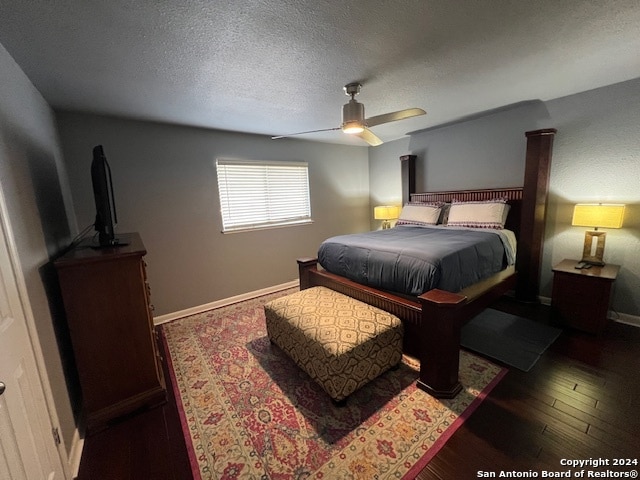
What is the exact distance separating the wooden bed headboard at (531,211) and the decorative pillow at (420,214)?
2.58ft

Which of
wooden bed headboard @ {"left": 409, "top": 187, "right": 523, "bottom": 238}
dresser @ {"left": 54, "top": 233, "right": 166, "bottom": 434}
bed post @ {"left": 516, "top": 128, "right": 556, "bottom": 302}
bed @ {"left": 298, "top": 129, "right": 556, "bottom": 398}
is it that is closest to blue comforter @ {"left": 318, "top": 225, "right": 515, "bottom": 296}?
bed @ {"left": 298, "top": 129, "right": 556, "bottom": 398}

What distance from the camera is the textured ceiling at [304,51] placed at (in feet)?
4.26

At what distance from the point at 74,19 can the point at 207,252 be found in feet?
7.90

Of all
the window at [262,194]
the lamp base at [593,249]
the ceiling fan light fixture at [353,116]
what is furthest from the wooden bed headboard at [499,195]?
the ceiling fan light fixture at [353,116]

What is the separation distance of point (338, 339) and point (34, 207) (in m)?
2.00

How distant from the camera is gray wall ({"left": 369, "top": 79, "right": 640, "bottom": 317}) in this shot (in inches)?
96.1

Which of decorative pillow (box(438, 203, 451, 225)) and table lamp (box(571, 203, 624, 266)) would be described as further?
decorative pillow (box(438, 203, 451, 225))

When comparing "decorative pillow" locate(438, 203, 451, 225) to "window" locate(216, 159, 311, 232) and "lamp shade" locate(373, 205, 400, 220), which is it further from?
"window" locate(216, 159, 311, 232)

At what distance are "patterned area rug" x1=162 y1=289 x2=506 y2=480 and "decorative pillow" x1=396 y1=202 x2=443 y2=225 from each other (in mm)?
2026

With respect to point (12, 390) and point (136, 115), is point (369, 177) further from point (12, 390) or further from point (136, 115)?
point (12, 390)

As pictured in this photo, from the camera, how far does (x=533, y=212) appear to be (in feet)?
9.58

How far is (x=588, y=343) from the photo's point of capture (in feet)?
7.37

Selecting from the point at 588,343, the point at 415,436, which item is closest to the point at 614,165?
the point at 588,343

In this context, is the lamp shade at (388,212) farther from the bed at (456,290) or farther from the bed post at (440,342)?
the bed post at (440,342)
